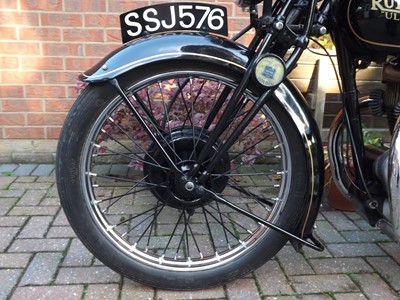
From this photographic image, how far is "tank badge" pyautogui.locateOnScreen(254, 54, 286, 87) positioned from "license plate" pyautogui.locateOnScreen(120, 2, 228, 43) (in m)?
0.34

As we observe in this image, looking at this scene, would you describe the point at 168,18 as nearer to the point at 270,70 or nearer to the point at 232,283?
the point at 270,70

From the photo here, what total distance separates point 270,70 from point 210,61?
24cm

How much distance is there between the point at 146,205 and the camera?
2973mm

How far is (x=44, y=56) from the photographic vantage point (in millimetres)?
3627

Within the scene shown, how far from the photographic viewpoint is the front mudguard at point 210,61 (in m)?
1.70

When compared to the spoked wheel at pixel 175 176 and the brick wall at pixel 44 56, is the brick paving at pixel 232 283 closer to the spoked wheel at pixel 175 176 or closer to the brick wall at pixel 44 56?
the spoked wheel at pixel 175 176

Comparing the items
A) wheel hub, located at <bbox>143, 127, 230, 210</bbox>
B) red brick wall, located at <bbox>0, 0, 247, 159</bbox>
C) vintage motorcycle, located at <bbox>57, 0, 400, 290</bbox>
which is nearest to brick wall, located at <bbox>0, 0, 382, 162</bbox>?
red brick wall, located at <bbox>0, 0, 247, 159</bbox>

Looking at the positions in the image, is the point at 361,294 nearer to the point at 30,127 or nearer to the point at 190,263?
the point at 190,263

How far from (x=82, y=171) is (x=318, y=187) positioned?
100 cm

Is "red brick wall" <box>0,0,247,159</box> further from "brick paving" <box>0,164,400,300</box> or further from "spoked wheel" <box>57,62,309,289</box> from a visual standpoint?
"spoked wheel" <box>57,62,309,289</box>

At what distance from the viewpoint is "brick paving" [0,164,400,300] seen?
1942 millimetres

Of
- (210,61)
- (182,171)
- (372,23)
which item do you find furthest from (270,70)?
(182,171)

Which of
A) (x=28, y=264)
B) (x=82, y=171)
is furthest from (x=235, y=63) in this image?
(x=28, y=264)

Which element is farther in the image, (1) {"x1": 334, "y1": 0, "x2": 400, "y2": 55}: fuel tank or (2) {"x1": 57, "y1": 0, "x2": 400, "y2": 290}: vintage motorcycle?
(2) {"x1": 57, "y1": 0, "x2": 400, "y2": 290}: vintage motorcycle
